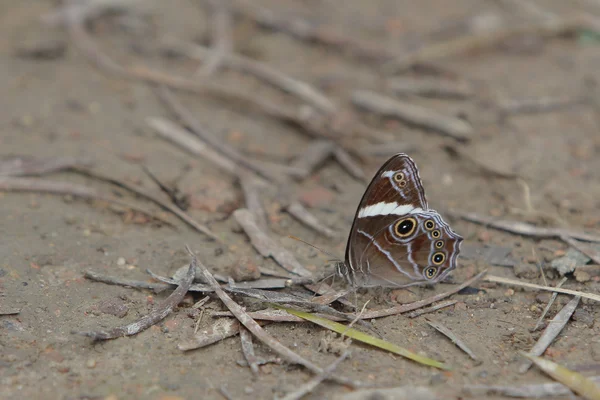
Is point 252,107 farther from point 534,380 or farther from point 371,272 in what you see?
point 534,380

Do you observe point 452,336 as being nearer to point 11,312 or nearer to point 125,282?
point 125,282

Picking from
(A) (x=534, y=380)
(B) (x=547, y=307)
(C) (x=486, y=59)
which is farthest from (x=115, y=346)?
(C) (x=486, y=59)

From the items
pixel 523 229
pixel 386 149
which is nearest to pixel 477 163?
pixel 386 149

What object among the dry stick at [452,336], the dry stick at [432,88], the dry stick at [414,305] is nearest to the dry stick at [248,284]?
the dry stick at [414,305]

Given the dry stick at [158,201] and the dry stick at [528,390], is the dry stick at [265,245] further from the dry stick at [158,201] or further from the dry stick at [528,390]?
the dry stick at [528,390]

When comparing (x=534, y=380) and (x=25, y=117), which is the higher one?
(x=534, y=380)

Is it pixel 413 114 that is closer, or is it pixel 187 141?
pixel 187 141

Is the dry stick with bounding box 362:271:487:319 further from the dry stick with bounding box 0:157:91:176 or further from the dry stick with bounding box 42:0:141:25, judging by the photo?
the dry stick with bounding box 42:0:141:25
